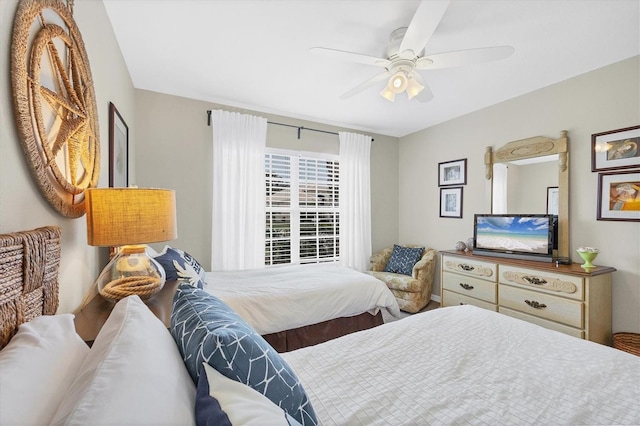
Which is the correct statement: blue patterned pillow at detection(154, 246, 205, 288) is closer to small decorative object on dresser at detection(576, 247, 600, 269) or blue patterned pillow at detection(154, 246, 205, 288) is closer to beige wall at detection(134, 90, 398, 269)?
beige wall at detection(134, 90, 398, 269)

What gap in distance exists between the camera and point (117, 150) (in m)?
2.15

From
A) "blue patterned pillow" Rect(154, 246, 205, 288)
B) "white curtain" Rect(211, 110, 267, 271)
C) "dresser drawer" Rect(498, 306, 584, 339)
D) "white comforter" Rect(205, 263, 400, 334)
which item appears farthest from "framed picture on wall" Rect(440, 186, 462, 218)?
"blue patterned pillow" Rect(154, 246, 205, 288)

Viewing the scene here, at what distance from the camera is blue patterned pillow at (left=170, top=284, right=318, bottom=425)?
0.68m

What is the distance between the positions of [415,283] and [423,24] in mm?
2850

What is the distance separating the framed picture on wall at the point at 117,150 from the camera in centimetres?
196

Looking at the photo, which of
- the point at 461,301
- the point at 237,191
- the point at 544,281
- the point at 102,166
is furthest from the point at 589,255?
the point at 102,166

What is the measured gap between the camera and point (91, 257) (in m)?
1.65

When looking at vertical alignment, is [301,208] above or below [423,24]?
below

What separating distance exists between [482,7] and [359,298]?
2318 mm

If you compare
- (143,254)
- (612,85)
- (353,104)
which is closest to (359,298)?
(143,254)

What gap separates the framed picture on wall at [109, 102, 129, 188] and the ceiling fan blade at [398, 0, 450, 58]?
6.62 feet

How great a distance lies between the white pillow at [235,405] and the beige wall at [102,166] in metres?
0.72

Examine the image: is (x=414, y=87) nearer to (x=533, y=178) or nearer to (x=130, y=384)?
(x=533, y=178)

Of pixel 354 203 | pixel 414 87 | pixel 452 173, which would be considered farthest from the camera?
pixel 354 203
